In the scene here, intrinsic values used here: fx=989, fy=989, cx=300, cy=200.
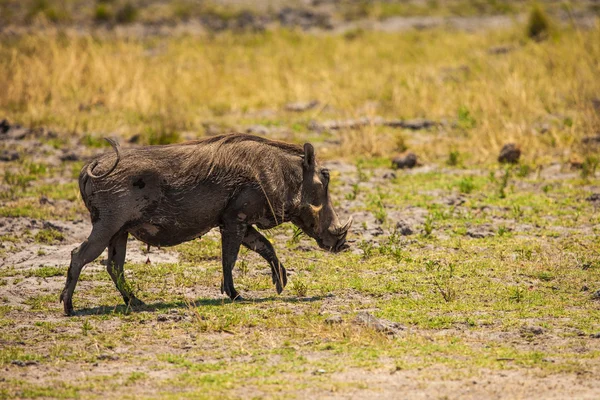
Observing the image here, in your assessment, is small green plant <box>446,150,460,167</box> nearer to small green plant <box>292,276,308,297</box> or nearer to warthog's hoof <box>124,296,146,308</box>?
small green plant <box>292,276,308,297</box>

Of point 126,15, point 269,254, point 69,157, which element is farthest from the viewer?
point 126,15

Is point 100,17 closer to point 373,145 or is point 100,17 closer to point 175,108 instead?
point 175,108

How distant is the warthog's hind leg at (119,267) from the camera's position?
308 inches

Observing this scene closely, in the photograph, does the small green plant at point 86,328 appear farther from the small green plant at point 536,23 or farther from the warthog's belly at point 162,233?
the small green plant at point 536,23

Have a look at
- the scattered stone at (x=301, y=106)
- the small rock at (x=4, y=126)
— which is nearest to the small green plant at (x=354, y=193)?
the scattered stone at (x=301, y=106)

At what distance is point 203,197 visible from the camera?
7988mm

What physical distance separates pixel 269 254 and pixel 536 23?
1469 centimetres

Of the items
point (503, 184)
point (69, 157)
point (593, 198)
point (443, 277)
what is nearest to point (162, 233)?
point (443, 277)

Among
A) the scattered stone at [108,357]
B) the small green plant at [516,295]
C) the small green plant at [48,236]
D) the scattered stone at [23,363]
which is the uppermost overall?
the scattered stone at [23,363]

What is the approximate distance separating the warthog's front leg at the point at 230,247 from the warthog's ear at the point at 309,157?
795 mm

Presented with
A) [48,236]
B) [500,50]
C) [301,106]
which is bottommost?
[48,236]

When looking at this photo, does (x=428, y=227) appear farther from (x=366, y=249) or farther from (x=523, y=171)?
(x=523, y=171)

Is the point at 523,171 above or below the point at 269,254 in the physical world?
below

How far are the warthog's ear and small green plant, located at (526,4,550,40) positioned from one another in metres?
13.7
